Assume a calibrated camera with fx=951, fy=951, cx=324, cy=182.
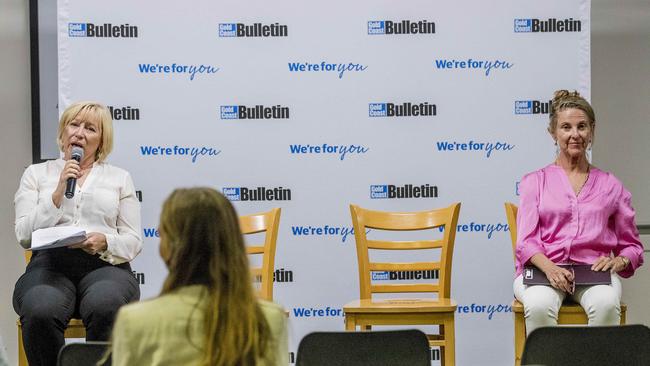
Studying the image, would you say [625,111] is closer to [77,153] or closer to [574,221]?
[574,221]

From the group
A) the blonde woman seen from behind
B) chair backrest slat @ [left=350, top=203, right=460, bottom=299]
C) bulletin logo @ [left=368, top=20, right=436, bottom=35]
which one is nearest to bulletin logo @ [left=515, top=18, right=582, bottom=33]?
bulletin logo @ [left=368, top=20, right=436, bottom=35]

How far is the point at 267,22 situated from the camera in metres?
4.88

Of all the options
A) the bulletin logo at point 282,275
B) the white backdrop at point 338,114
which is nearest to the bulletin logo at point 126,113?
the white backdrop at point 338,114

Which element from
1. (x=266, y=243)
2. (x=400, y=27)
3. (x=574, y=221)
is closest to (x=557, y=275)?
(x=574, y=221)

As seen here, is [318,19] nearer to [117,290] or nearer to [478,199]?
[478,199]

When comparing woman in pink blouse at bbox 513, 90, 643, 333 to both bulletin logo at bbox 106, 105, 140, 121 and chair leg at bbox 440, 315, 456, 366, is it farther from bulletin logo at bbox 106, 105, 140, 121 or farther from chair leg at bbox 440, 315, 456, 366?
bulletin logo at bbox 106, 105, 140, 121

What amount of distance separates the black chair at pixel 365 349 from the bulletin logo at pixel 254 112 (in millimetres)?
2509

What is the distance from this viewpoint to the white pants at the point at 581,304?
3854mm

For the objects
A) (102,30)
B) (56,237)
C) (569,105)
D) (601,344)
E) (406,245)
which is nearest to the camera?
(601,344)

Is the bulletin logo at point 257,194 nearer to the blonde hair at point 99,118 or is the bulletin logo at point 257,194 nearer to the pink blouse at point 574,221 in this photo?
the blonde hair at point 99,118

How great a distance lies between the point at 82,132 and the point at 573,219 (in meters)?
2.12

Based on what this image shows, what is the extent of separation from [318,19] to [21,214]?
5.92ft

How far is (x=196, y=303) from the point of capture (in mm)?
1890

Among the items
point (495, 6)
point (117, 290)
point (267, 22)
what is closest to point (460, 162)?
point (495, 6)
